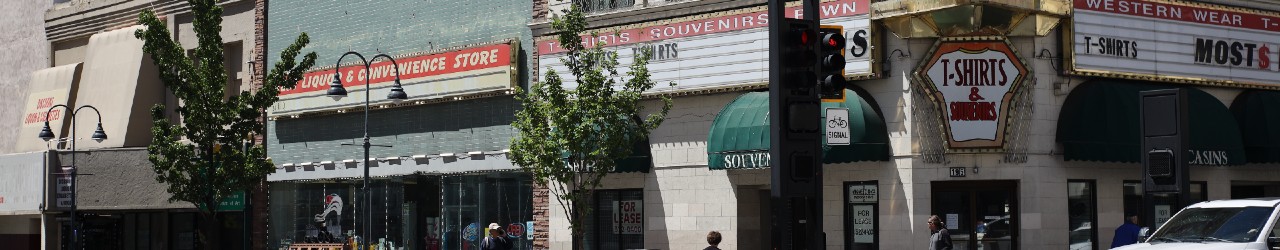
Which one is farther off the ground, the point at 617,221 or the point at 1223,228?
the point at 1223,228

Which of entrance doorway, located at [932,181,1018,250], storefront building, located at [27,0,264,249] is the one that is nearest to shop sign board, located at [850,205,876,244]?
entrance doorway, located at [932,181,1018,250]

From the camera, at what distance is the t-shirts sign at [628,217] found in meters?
33.2

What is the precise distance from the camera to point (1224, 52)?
30.6 metres

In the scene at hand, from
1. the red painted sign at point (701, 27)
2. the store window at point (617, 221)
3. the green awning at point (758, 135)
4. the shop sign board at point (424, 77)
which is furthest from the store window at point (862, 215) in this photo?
the shop sign board at point (424, 77)

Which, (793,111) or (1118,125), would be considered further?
(1118,125)

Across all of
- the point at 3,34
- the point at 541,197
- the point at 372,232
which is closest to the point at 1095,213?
the point at 541,197

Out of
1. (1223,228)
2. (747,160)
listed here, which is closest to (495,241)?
(747,160)

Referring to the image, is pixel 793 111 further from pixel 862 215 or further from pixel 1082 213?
pixel 1082 213

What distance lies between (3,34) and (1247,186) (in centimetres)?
4316

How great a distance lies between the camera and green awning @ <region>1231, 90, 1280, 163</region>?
3078cm

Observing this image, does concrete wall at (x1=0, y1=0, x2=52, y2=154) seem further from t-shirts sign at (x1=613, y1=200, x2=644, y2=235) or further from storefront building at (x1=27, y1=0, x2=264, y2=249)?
t-shirts sign at (x1=613, y1=200, x2=644, y2=235)

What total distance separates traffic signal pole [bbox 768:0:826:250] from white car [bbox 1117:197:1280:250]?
4027mm

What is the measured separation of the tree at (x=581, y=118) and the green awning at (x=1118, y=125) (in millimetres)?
7499

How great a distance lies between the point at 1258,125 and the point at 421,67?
19.3 metres
